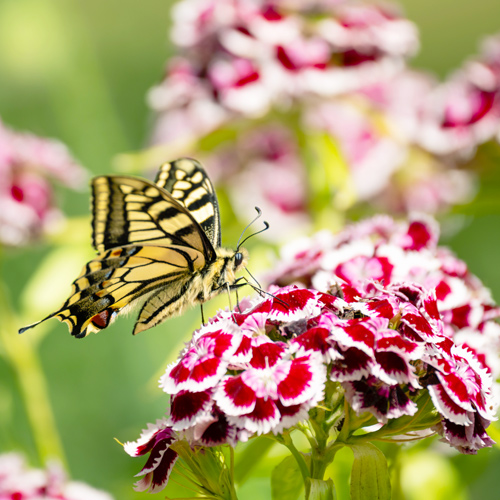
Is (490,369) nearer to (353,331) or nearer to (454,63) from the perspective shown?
(353,331)

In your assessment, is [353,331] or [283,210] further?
[283,210]

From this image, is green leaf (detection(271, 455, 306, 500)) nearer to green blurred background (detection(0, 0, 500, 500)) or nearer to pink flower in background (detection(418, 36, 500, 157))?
green blurred background (detection(0, 0, 500, 500))

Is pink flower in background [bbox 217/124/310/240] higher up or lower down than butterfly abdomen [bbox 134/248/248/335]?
higher up

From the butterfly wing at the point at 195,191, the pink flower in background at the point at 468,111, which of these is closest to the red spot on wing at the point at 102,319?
the butterfly wing at the point at 195,191

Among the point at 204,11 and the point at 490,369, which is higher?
the point at 204,11

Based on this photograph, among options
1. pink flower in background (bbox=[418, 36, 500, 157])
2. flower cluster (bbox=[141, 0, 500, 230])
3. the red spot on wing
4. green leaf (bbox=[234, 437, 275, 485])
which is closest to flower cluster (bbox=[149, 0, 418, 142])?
flower cluster (bbox=[141, 0, 500, 230])

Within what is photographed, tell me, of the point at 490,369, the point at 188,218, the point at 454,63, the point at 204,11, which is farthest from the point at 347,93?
the point at 454,63
